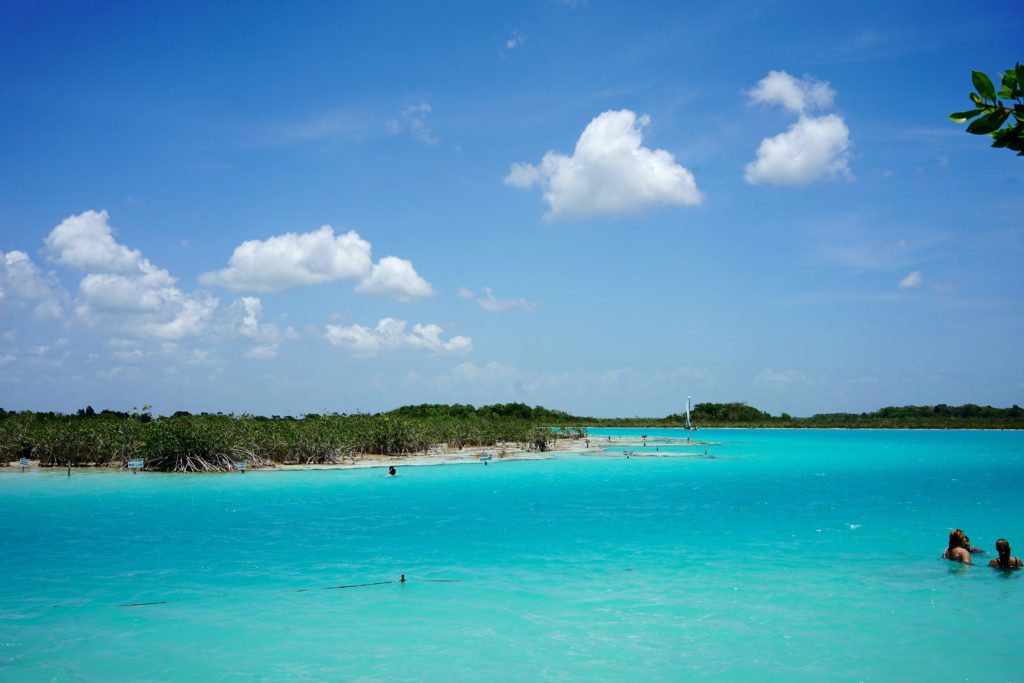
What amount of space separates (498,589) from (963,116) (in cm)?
1431

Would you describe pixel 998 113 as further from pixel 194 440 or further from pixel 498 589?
pixel 194 440

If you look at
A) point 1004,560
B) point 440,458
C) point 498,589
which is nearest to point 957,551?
point 1004,560

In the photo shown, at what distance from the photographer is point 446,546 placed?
21.0 metres

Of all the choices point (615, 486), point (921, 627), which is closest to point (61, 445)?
point (615, 486)

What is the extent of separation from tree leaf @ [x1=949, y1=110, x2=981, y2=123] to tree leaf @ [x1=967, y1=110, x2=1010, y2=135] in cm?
8

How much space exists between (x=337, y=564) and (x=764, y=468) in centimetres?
4315

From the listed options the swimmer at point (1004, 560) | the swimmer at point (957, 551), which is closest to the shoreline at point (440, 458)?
the swimmer at point (957, 551)

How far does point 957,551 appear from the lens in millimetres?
18547

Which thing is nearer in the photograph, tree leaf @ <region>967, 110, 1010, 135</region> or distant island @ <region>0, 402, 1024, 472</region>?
tree leaf @ <region>967, 110, 1010, 135</region>

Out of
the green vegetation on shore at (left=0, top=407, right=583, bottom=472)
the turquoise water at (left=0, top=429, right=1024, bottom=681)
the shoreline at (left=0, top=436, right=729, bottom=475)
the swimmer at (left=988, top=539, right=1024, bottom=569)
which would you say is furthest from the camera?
the shoreline at (left=0, top=436, right=729, bottom=475)

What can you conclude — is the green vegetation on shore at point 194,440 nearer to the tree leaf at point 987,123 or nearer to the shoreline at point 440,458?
the shoreline at point 440,458

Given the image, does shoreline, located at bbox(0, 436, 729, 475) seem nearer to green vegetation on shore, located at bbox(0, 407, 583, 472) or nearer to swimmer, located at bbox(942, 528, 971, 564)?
green vegetation on shore, located at bbox(0, 407, 583, 472)

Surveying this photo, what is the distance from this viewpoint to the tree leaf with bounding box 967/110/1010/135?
3414 millimetres

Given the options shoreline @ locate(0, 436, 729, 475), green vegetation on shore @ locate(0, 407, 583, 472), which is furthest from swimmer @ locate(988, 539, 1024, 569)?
green vegetation on shore @ locate(0, 407, 583, 472)
